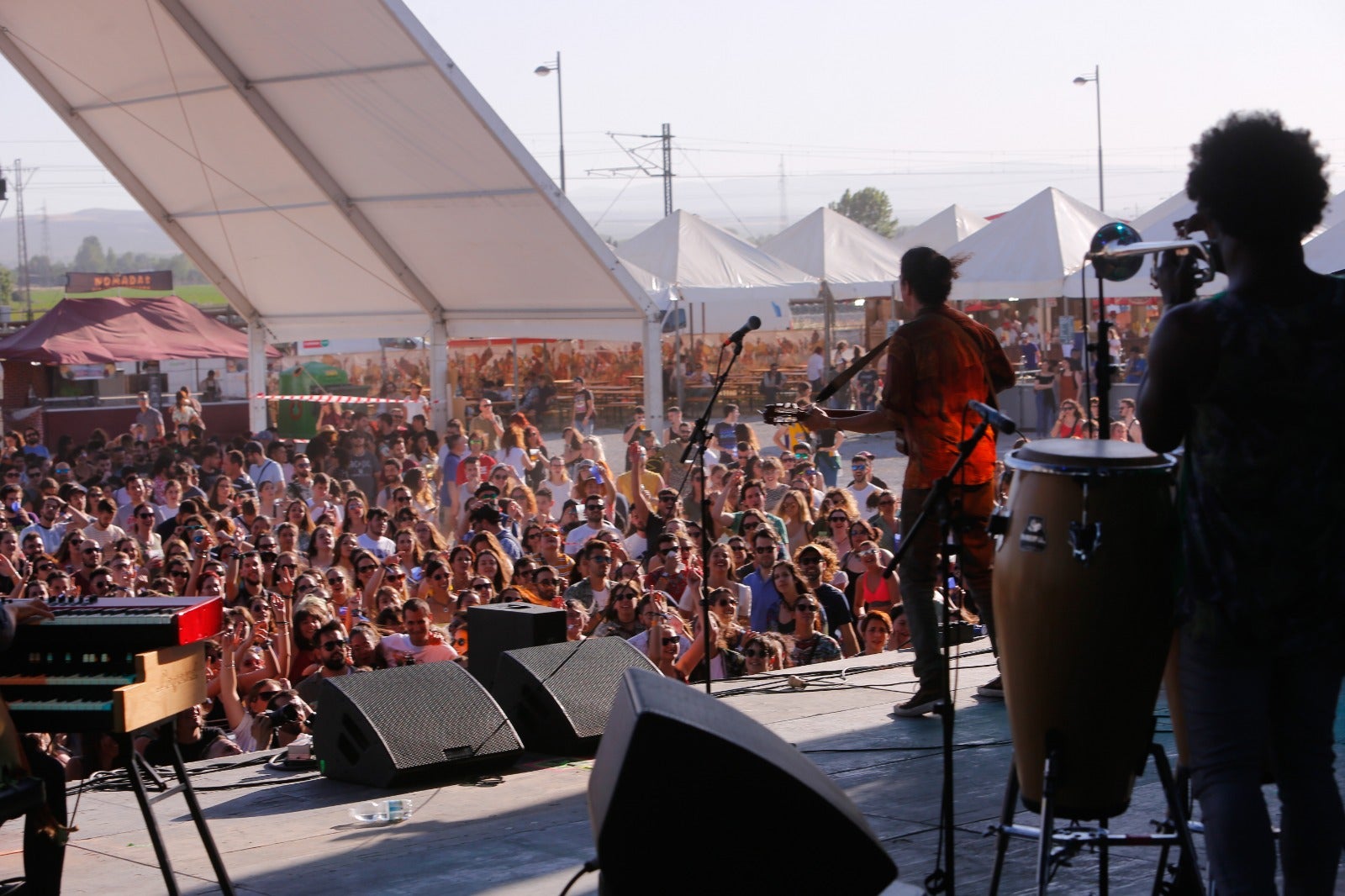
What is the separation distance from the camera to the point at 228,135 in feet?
45.5

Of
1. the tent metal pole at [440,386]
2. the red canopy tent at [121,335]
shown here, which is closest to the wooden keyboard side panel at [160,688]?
the tent metal pole at [440,386]

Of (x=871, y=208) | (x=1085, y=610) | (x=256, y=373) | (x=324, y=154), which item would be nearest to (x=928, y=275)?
(x=1085, y=610)

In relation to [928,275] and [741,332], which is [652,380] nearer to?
[741,332]

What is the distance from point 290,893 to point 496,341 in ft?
105

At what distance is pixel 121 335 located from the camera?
896 inches

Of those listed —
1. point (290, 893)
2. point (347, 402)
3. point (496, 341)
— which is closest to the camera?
point (290, 893)

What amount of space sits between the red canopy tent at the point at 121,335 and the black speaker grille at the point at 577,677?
17.5 meters

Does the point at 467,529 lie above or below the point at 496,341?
below

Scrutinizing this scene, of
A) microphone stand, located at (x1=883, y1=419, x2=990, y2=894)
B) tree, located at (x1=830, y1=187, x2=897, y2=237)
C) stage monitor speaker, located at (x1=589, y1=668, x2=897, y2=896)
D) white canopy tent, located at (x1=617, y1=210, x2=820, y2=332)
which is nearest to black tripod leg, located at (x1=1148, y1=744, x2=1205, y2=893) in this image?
microphone stand, located at (x1=883, y1=419, x2=990, y2=894)

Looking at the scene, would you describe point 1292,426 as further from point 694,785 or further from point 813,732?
point 813,732

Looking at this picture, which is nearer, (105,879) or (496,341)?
(105,879)

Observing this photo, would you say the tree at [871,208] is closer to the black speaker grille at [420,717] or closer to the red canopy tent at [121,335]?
the red canopy tent at [121,335]

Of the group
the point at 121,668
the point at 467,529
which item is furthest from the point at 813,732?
the point at 467,529

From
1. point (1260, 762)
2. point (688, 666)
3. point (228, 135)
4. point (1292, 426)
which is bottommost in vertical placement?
point (688, 666)
